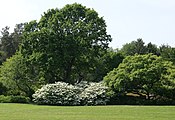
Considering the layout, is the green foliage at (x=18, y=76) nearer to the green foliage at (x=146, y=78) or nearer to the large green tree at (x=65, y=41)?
the large green tree at (x=65, y=41)

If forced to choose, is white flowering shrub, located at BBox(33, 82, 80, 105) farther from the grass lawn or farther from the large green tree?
the grass lawn

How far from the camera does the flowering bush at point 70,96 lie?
120ft

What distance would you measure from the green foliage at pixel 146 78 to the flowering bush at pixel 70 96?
160cm

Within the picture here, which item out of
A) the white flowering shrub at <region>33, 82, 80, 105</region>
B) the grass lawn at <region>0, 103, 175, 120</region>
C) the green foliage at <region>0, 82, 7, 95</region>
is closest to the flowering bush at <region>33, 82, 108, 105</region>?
the white flowering shrub at <region>33, 82, 80, 105</region>

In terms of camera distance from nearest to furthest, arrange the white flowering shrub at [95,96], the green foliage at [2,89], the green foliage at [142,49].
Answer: the white flowering shrub at [95,96], the green foliage at [2,89], the green foliage at [142,49]

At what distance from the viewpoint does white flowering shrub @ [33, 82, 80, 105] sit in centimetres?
3662

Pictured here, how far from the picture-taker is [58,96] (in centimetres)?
3703

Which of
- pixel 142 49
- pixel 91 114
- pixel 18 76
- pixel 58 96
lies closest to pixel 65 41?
pixel 18 76

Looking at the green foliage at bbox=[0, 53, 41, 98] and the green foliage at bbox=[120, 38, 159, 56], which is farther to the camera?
the green foliage at bbox=[120, 38, 159, 56]

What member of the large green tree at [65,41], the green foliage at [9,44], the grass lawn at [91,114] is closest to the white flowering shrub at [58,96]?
the large green tree at [65,41]

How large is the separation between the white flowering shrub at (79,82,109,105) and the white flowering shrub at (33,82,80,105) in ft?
2.40

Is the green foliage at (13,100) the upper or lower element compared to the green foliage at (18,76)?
lower

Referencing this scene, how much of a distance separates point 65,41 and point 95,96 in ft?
30.6

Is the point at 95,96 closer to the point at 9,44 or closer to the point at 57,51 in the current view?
the point at 57,51
